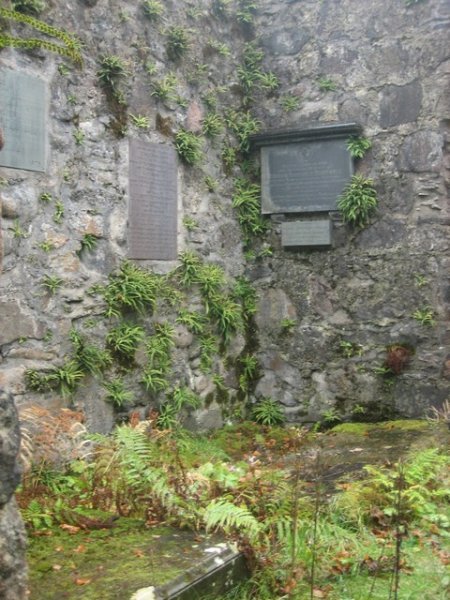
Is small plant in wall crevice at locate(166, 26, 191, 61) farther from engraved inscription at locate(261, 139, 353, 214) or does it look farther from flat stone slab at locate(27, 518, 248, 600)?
flat stone slab at locate(27, 518, 248, 600)

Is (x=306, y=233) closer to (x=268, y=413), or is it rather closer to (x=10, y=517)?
(x=268, y=413)

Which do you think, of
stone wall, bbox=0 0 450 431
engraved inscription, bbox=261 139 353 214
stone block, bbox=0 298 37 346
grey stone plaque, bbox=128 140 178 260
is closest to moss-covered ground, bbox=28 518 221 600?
stone block, bbox=0 298 37 346

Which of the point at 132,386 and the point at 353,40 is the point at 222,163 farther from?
the point at 132,386

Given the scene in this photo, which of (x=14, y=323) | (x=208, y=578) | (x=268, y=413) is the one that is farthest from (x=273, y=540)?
(x=268, y=413)

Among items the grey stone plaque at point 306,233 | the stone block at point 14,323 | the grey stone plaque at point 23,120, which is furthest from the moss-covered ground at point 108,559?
the grey stone plaque at point 306,233

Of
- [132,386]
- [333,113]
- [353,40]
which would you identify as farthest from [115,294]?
[353,40]

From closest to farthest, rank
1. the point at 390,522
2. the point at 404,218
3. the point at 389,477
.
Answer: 1. the point at 390,522
2. the point at 389,477
3. the point at 404,218

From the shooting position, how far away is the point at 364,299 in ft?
21.1

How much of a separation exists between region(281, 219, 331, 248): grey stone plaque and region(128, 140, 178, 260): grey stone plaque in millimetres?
1315

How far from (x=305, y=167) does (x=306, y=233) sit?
658 mm

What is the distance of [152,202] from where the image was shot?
18.6 feet

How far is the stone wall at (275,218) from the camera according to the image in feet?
16.5

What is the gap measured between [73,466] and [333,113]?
426 cm

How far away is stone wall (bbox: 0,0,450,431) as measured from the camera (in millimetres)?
5035
